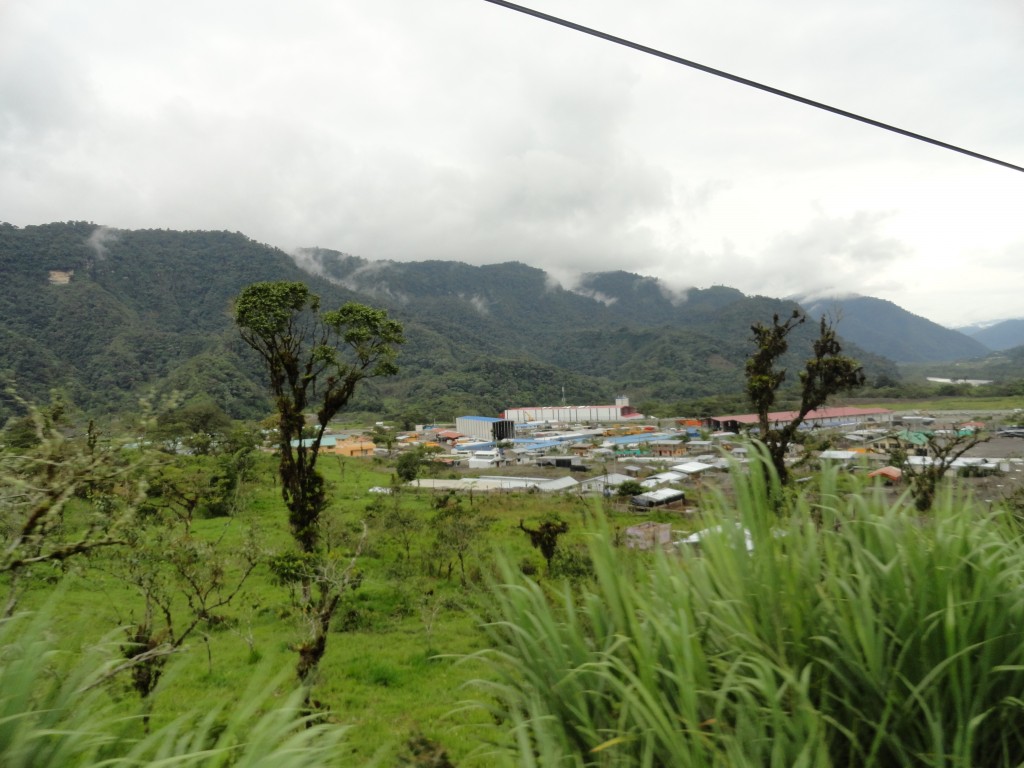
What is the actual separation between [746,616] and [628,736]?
1.50 ft

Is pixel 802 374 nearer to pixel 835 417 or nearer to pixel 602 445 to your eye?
pixel 835 417

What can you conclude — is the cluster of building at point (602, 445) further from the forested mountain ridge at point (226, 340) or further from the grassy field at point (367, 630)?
the forested mountain ridge at point (226, 340)

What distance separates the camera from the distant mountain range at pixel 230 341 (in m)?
54.5

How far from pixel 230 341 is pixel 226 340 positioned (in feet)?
9.28

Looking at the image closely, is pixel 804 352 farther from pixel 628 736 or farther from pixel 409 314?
pixel 628 736

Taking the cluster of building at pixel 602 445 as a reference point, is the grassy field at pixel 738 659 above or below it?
above

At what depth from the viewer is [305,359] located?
32.7 feet

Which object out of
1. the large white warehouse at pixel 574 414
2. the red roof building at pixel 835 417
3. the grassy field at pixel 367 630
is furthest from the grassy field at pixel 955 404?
the grassy field at pixel 367 630

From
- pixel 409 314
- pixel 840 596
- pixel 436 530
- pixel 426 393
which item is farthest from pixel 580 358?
pixel 840 596

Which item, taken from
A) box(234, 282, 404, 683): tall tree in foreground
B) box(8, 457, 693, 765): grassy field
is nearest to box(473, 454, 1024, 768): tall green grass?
box(8, 457, 693, 765): grassy field

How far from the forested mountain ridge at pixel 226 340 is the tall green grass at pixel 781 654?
104 ft

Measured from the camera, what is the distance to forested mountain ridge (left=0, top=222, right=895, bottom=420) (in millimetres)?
54656

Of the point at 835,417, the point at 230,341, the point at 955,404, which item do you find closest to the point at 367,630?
the point at 835,417

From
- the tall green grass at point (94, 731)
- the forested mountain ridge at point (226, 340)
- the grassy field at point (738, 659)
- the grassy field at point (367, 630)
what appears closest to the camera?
the tall green grass at point (94, 731)
